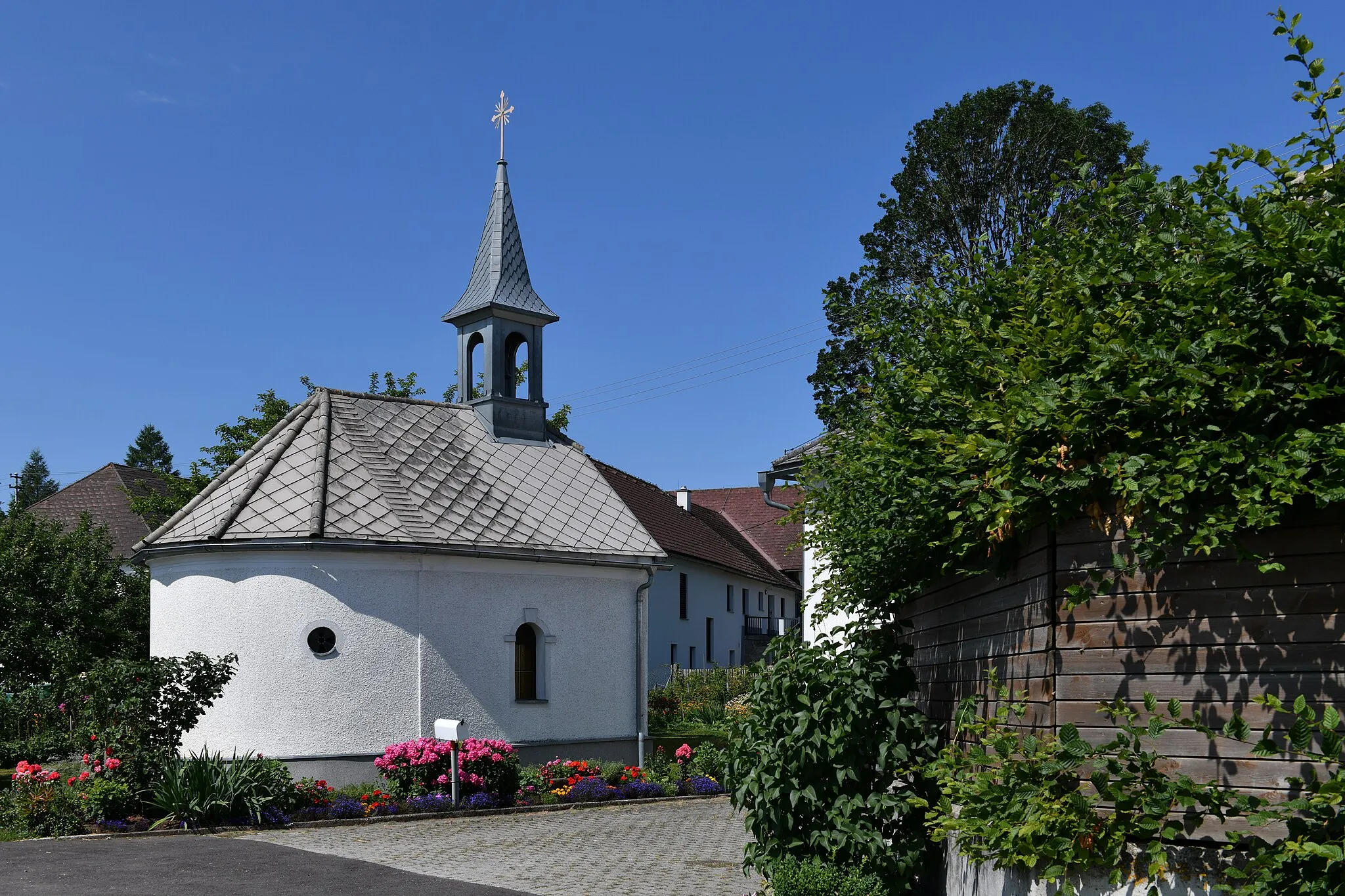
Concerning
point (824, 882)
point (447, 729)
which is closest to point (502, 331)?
point (447, 729)

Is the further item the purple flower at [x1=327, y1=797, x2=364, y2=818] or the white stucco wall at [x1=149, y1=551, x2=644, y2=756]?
the white stucco wall at [x1=149, y1=551, x2=644, y2=756]

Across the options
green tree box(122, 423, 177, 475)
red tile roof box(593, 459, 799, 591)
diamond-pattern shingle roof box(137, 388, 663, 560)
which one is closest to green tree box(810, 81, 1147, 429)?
red tile roof box(593, 459, 799, 591)

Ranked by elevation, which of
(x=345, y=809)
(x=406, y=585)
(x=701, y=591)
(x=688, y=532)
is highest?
(x=688, y=532)

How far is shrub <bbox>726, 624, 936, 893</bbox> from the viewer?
27.7ft

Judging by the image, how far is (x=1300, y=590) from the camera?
5227 millimetres

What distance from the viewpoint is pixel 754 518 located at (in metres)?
57.2

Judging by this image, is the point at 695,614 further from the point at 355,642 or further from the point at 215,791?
the point at 215,791

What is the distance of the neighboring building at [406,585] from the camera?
18.5 metres

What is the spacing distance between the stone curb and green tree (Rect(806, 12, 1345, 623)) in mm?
11444

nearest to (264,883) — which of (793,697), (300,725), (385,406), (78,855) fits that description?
(78,855)

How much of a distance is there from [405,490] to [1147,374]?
55.1 feet

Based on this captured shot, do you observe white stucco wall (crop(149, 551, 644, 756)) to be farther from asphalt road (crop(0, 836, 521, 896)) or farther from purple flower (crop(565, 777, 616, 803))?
asphalt road (crop(0, 836, 521, 896))

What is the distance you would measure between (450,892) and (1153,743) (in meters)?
7.40

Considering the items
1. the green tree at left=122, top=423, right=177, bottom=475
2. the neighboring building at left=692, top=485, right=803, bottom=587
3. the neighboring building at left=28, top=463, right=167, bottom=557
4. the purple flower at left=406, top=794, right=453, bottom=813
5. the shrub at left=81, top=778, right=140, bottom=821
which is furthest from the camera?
the green tree at left=122, top=423, right=177, bottom=475
